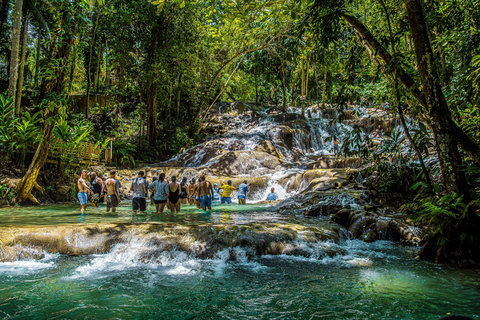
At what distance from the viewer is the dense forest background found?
500cm

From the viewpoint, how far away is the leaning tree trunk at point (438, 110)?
4859 millimetres

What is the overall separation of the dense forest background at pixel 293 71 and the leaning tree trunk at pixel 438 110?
0.05 ft

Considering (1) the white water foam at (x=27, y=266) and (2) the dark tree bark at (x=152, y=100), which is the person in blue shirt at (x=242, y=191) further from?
(2) the dark tree bark at (x=152, y=100)

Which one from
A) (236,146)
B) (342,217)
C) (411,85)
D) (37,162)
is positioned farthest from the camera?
(236,146)

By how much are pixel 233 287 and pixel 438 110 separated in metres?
4.35

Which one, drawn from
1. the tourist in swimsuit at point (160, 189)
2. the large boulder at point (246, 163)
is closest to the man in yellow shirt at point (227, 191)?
the tourist in swimsuit at point (160, 189)

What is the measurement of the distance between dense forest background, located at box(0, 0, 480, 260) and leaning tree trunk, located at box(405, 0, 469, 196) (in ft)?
0.05

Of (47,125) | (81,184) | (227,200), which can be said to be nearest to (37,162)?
(47,125)

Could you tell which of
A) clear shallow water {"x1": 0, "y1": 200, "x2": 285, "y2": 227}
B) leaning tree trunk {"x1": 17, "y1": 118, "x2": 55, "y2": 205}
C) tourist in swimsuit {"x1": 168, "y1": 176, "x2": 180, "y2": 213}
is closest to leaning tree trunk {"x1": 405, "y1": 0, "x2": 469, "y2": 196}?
clear shallow water {"x1": 0, "y1": 200, "x2": 285, "y2": 227}

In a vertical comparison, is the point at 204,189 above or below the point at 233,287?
above

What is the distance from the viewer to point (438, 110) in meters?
4.92

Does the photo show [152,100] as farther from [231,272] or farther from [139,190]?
[231,272]

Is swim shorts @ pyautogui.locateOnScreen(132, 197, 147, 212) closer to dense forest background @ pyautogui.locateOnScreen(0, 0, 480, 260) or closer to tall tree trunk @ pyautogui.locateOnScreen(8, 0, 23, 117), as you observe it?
dense forest background @ pyautogui.locateOnScreen(0, 0, 480, 260)

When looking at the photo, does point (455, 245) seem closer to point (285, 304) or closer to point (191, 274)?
point (285, 304)
